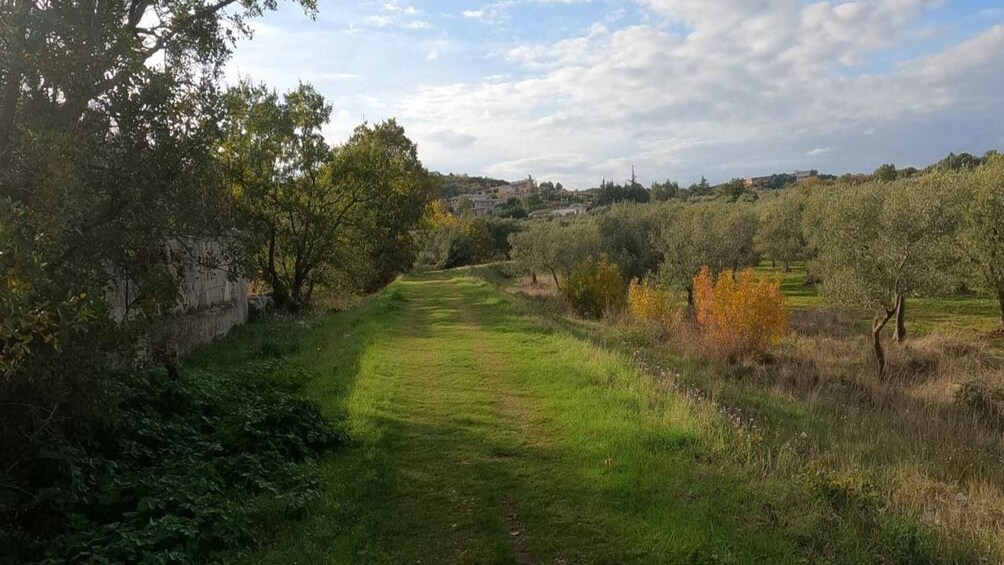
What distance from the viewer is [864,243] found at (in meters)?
19.8

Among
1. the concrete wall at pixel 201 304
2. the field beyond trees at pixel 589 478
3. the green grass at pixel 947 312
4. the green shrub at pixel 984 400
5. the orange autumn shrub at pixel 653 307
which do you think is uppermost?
the concrete wall at pixel 201 304

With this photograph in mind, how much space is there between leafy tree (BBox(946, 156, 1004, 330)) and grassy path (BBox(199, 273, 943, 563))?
23.7 meters

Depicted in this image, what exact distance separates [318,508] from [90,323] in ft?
8.63

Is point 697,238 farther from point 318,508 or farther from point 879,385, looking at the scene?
point 318,508

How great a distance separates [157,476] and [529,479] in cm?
377

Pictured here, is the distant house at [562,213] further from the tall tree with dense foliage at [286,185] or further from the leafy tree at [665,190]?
the tall tree with dense foliage at [286,185]

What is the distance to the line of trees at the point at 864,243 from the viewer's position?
1864 centimetres

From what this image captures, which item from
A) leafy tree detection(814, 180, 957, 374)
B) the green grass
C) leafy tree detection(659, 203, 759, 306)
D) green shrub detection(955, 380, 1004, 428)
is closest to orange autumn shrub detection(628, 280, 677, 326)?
leafy tree detection(659, 203, 759, 306)

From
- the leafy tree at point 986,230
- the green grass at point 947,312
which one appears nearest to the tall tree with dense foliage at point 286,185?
the green grass at point 947,312

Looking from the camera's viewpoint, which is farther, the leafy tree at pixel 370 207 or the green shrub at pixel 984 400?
the leafy tree at pixel 370 207

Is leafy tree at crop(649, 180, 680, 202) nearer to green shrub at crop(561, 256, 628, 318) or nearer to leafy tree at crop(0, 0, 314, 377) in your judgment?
green shrub at crop(561, 256, 628, 318)

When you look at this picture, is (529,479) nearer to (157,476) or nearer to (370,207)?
(157,476)

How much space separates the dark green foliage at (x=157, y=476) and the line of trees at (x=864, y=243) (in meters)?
18.5

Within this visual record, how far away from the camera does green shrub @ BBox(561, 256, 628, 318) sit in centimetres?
3036
